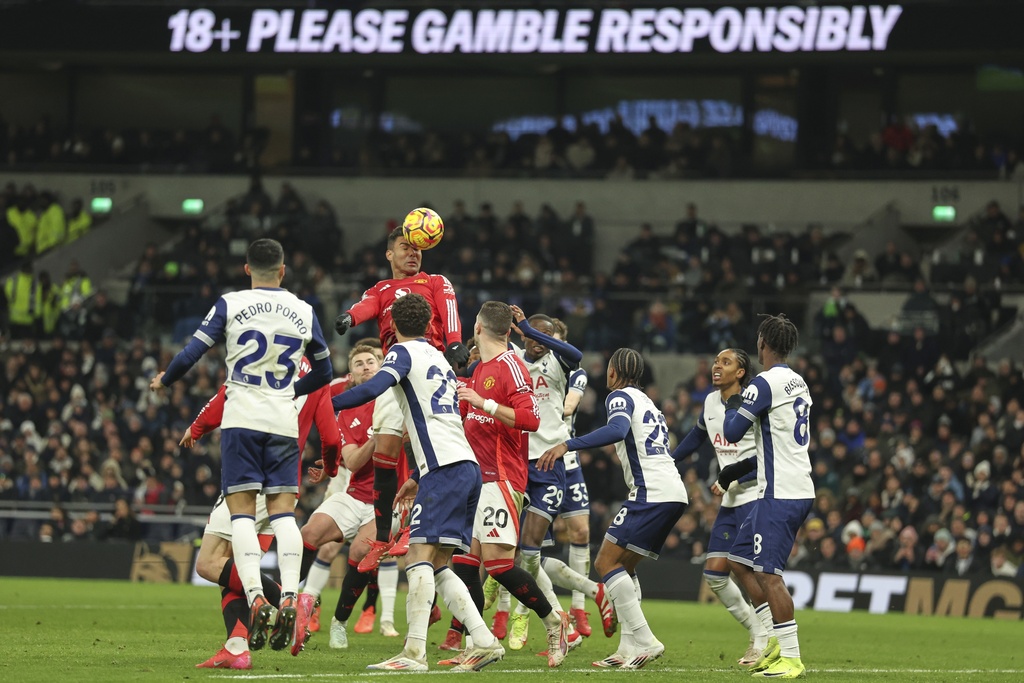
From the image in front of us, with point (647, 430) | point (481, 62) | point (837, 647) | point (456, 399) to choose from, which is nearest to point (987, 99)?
point (481, 62)

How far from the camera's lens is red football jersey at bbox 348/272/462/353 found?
11406mm

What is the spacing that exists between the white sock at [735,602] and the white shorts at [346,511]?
294 centimetres

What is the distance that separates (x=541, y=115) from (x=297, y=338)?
25573 mm

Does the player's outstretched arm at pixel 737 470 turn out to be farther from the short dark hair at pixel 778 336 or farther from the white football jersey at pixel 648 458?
the short dark hair at pixel 778 336

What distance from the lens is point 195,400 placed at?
26828 millimetres

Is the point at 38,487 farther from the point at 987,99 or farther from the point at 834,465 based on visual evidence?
the point at 987,99

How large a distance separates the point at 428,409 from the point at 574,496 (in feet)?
13.2

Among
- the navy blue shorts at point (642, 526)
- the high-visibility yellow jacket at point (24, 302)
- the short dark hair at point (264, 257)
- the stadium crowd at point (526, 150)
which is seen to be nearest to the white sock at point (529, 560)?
the navy blue shorts at point (642, 526)

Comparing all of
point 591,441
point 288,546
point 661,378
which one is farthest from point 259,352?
point 661,378

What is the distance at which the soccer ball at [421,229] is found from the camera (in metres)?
11.6

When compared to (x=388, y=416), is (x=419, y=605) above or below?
below

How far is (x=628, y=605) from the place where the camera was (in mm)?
10945

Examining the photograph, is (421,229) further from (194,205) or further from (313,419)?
(194,205)

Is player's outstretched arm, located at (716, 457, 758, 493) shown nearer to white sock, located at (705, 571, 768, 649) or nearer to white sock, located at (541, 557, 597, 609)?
white sock, located at (705, 571, 768, 649)
